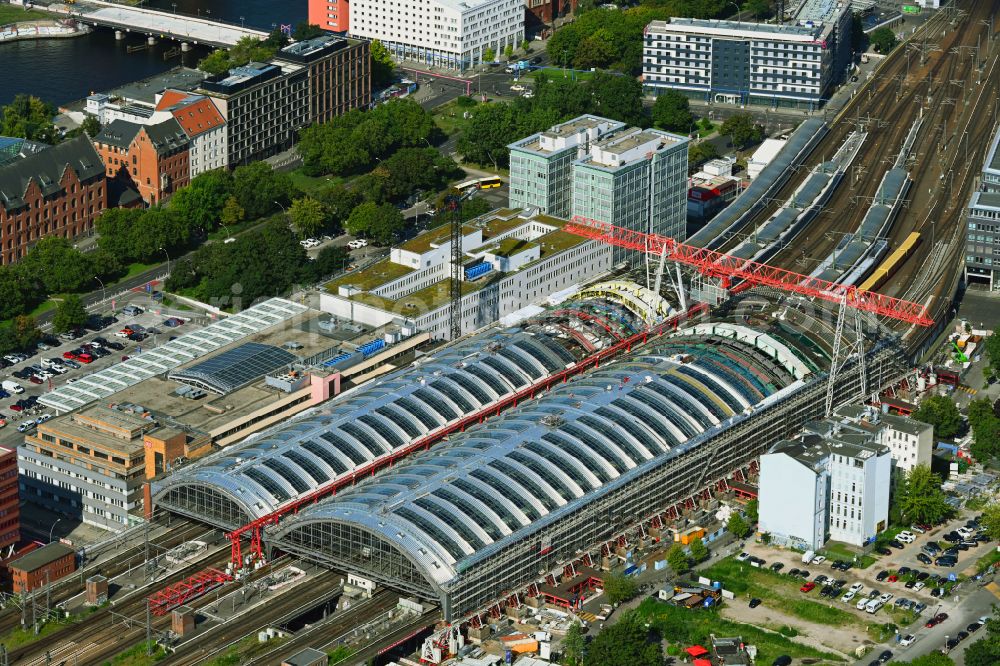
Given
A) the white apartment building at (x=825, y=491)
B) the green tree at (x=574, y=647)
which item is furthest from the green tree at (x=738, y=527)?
the green tree at (x=574, y=647)

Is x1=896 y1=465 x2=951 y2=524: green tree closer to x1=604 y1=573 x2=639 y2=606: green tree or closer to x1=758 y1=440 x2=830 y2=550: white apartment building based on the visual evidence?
x1=758 y1=440 x2=830 y2=550: white apartment building

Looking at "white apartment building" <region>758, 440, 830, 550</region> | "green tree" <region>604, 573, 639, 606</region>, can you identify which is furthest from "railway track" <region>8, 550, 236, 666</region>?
"white apartment building" <region>758, 440, 830, 550</region>

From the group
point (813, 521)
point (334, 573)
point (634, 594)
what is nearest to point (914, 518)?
point (813, 521)

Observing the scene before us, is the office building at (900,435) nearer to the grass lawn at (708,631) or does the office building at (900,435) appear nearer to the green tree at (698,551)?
the green tree at (698,551)

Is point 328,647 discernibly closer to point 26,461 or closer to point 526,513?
point 526,513

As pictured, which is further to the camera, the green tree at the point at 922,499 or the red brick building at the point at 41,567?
the green tree at the point at 922,499

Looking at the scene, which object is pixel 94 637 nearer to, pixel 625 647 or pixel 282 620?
pixel 282 620

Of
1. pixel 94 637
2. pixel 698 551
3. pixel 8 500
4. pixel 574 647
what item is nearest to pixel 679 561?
pixel 698 551
